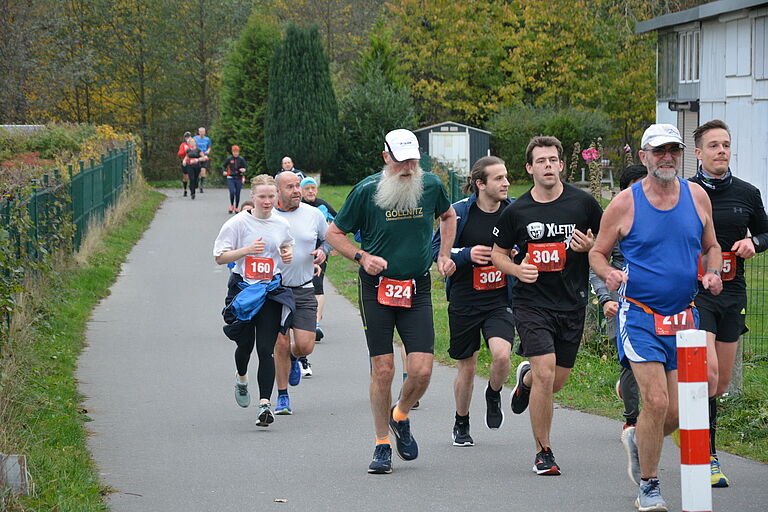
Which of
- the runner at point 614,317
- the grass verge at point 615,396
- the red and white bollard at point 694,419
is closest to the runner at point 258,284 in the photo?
the grass verge at point 615,396

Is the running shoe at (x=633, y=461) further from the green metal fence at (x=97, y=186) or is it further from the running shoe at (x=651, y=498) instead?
the green metal fence at (x=97, y=186)

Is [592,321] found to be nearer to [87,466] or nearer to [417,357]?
[417,357]

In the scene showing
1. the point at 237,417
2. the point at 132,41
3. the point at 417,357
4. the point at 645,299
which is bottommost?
the point at 237,417

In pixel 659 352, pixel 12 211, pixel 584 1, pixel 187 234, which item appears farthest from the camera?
pixel 584 1

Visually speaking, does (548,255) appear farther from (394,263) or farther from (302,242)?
(302,242)

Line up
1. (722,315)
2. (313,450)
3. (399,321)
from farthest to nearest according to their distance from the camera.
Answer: (313,450) → (399,321) → (722,315)

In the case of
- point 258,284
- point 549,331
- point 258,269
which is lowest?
point 549,331

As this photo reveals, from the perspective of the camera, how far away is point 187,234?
25.1m

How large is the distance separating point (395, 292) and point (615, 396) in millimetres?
3086

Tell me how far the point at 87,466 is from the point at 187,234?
1808 centimetres

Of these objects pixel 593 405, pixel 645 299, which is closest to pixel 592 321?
pixel 593 405

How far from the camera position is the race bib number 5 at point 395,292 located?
23.3ft

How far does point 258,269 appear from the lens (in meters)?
8.89

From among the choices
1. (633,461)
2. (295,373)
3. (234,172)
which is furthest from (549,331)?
(234,172)
